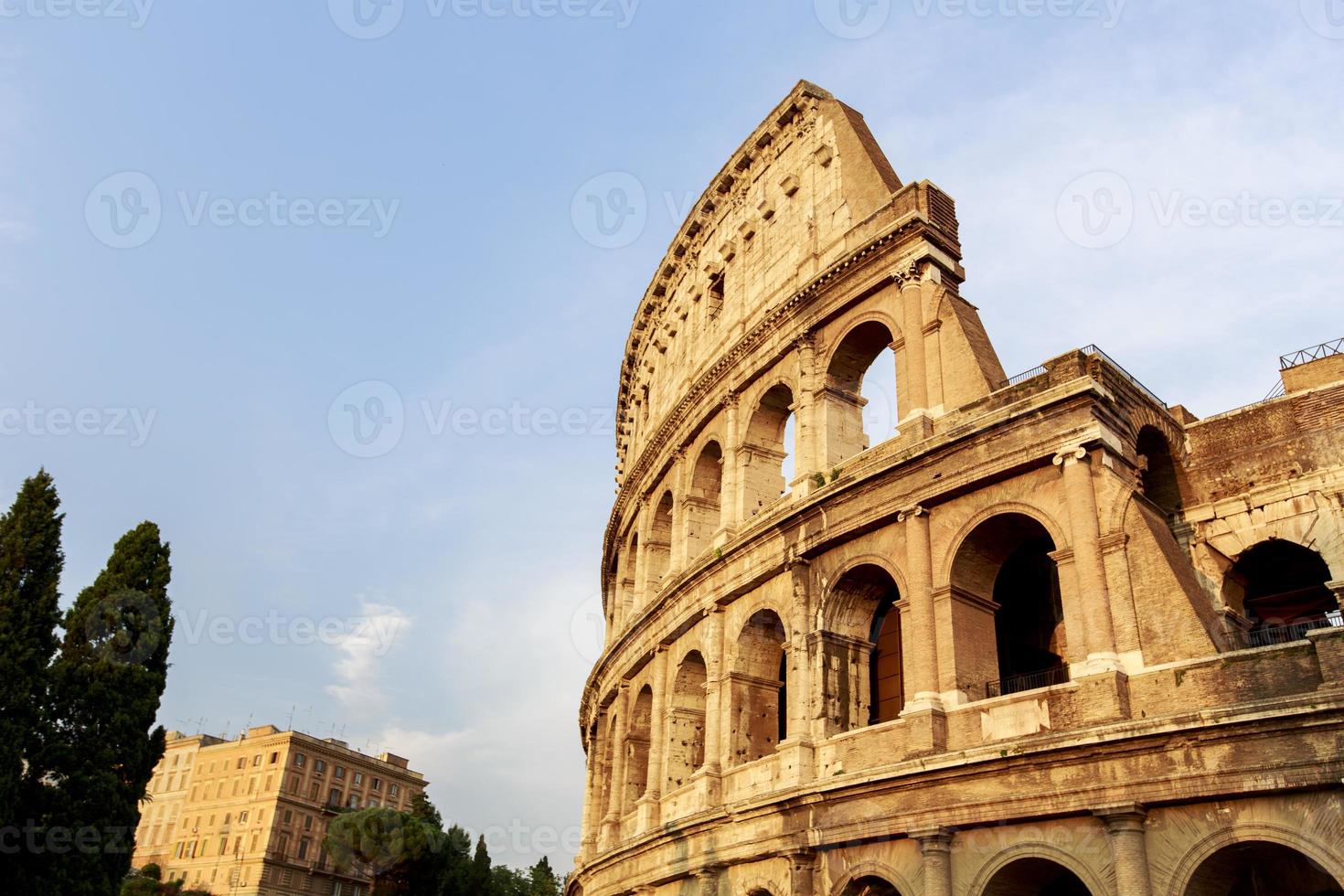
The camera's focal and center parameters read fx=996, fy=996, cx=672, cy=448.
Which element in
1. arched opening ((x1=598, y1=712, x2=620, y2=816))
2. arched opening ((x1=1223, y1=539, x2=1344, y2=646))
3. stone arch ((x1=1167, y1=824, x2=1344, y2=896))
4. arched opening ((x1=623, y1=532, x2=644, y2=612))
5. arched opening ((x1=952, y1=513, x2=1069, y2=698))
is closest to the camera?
stone arch ((x1=1167, y1=824, x2=1344, y2=896))

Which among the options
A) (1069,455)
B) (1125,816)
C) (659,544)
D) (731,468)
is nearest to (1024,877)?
(1125,816)

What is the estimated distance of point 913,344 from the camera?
1736 centimetres

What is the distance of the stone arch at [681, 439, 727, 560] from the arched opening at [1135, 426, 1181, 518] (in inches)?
351

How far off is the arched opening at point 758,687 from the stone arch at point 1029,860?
5.70m

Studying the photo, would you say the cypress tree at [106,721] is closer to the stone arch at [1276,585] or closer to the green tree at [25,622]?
the green tree at [25,622]

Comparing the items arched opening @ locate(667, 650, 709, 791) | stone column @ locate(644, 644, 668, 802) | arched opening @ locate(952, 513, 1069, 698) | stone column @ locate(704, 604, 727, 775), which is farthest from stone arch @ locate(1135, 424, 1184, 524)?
stone column @ locate(644, 644, 668, 802)

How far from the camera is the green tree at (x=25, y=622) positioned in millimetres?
20094

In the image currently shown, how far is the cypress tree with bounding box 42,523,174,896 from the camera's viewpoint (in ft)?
68.8

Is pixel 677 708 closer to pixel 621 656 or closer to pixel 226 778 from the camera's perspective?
pixel 621 656

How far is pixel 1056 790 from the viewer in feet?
40.3

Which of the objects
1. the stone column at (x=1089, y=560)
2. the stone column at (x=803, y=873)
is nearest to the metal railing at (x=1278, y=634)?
the stone column at (x=1089, y=560)

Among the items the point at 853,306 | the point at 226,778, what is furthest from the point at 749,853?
the point at 226,778

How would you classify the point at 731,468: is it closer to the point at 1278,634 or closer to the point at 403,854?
the point at 1278,634

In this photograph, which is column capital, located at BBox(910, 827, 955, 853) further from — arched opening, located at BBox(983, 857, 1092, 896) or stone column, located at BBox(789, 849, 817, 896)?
stone column, located at BBox(789, 849, 817, 896)
